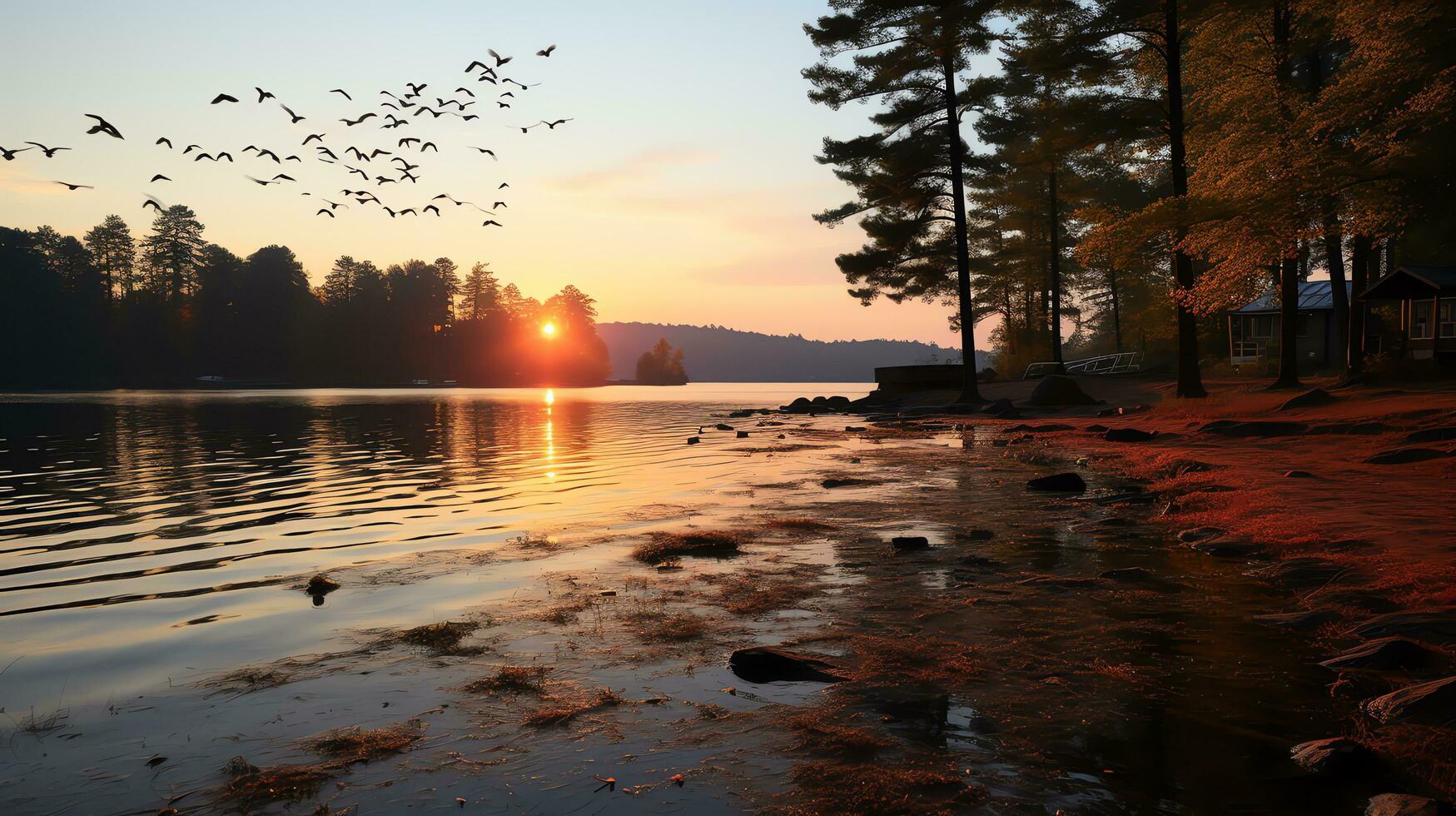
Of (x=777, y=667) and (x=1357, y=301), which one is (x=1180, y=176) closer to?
(x=1357, y=301)

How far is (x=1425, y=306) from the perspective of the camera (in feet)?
109

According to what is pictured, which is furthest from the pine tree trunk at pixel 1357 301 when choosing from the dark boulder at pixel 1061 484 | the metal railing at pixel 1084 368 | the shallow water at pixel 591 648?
Result: the shallow water at pixel 591 648

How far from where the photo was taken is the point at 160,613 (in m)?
7.52

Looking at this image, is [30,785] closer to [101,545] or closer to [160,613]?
[160,613]

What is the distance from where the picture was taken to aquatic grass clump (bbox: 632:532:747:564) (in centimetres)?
946

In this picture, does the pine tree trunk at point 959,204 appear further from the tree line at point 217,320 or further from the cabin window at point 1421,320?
the tree line at point 217,320

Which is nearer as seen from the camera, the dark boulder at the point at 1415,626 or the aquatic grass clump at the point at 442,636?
the dark boulder at the point at 1415,626

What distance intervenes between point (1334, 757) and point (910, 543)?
549 cm

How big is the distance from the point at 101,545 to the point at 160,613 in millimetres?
4468

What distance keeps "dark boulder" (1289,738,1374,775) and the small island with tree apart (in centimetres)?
15596

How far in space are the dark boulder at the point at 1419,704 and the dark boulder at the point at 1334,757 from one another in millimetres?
600

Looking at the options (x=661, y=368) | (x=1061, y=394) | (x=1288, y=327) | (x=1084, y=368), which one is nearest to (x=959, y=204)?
(x=1061, y=394)

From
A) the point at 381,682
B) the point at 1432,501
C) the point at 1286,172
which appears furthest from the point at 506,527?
the point at 1286,172

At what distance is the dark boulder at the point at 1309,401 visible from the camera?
19.9 m
